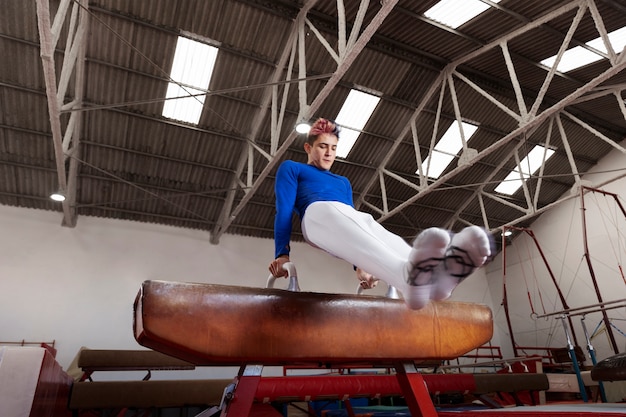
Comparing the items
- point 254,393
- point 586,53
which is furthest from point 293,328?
point 586,53

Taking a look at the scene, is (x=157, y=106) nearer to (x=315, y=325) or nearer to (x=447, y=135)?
(x=447, y=135)

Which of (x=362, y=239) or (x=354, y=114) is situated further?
(x=354, y=114)

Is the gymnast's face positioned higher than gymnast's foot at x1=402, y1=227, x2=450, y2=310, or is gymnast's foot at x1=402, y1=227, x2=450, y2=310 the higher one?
the gymnast's face

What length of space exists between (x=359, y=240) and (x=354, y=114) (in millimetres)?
9573

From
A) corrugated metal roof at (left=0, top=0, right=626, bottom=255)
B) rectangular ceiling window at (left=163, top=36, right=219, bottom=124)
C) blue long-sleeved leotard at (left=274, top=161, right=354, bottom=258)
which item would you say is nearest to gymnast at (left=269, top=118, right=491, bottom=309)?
blue long-sleeved leotard at (left=274, top=161, right=354, bottom=258)

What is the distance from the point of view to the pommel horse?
1330mm

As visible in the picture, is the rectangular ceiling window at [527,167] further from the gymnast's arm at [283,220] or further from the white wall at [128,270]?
the gymnast's arm at [283,220]

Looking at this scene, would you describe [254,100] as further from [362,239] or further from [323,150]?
[362,239]

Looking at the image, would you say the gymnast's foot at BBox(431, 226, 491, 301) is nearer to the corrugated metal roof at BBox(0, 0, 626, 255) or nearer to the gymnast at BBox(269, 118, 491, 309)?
the gymnast at BBox(269, 118, 491, 309)

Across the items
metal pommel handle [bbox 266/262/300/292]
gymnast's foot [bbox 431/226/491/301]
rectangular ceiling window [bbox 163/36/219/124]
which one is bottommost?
gymnast's foot [bbox 431/226/491/301]

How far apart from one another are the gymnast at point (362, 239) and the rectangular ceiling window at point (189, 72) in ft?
22.1

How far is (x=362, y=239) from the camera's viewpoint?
1.60 meters

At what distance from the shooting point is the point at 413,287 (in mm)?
1358

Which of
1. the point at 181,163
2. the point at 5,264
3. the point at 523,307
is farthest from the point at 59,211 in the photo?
the point at 523,307
